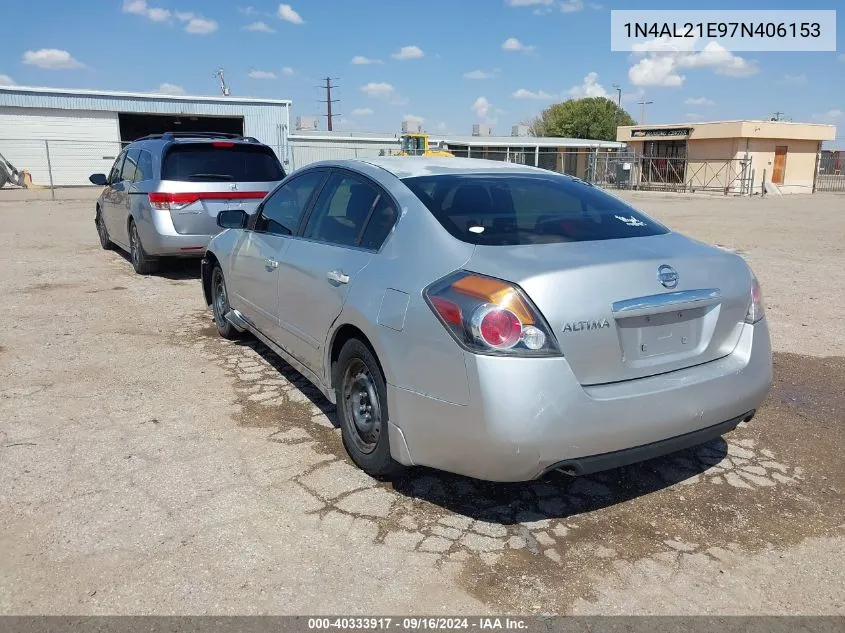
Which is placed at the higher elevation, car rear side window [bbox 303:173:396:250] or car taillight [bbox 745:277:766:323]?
car rear side window [bbox 303:173:396:250]

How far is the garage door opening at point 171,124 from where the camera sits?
3897cm

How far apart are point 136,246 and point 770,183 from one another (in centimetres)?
3554

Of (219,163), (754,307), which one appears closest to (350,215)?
(754,307)

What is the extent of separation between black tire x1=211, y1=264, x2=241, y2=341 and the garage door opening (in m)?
34.6

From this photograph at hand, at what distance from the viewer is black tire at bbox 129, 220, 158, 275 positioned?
862cm

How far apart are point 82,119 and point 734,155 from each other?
34.2m

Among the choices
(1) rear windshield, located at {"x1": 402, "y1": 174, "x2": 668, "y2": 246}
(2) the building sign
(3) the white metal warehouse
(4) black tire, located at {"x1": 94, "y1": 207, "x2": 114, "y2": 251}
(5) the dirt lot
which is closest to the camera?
(5) the dirt lot

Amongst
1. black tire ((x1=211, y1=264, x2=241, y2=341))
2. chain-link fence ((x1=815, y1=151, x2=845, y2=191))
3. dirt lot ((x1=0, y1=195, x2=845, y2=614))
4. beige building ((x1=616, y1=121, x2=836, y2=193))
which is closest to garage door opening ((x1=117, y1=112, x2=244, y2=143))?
beige building ((x1=616, y1=121, x2=836, y2=193))

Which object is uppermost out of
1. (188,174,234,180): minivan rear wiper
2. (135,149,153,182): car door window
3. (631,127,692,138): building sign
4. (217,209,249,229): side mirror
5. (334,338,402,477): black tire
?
(631,127,692,138): building sign

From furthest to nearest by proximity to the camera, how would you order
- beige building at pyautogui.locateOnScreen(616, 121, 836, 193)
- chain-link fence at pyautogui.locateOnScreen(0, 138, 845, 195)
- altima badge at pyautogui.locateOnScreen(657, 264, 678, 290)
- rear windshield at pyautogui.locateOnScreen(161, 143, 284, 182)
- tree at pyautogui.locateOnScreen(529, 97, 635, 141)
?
1. tree at pyautogui.locateOnScreen(529, 97, 635, 141)
2. beige building at pyautogui.locateOnScreen(616, 121, 836, 193)
3. chain-link fence at pyautogui.locateOnScreen(0, 138, 845, 195)
4. rear windshield at pyautogui.locateOnScreen(161, 143, 284, 182)
5. altima badge at pyautogui.locateOnScreen(657, 264, 678, 290)

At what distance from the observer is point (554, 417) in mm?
2600

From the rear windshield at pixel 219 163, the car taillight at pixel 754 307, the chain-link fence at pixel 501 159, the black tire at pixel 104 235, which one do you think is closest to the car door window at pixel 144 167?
the rear windshield at pixel 219 163

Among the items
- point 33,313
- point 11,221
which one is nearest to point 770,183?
point 11,221

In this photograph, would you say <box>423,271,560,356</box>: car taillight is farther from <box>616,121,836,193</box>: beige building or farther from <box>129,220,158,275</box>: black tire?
<box>616,121,836,193</box>: beige building
